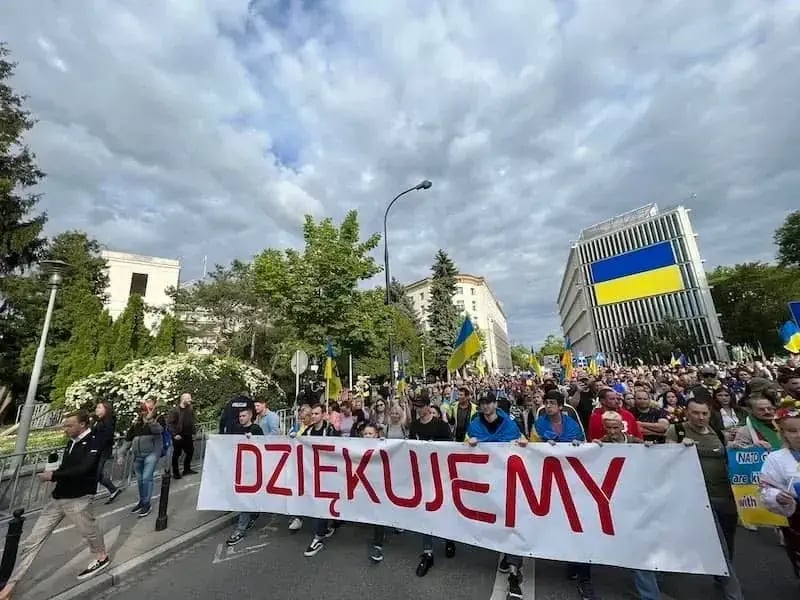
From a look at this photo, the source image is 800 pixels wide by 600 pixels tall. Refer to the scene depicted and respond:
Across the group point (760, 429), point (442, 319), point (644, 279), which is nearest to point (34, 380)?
point (760, 429)

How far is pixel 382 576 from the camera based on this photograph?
397cm

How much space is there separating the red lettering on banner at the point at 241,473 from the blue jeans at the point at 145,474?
6.40 feet

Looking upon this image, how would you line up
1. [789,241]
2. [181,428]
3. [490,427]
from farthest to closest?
[789,241] → [181,428] → [490,427]

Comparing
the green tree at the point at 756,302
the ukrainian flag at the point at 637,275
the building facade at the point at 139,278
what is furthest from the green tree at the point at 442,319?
the green tree at the point at 756,302

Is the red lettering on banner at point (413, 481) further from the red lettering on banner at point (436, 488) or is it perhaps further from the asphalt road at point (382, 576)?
the asphalt road at point (382, 576)

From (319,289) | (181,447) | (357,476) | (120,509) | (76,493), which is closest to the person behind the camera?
(76,493)

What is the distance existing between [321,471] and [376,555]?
1.12 m

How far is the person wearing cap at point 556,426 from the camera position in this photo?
13.8 ft

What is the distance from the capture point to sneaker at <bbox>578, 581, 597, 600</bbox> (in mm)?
3357

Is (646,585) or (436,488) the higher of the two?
(436,488)

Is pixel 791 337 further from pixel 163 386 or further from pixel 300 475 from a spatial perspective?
pixel 163 386

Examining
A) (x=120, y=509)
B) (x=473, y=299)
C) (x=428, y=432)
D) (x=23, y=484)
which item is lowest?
(x=120, y=509)

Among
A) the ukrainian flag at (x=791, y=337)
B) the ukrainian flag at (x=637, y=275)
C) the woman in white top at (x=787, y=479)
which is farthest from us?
the ukrainian flag at (x=637, y=275)

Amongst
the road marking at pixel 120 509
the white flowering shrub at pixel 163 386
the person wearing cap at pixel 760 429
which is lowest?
the road marking at pixel 120 509
